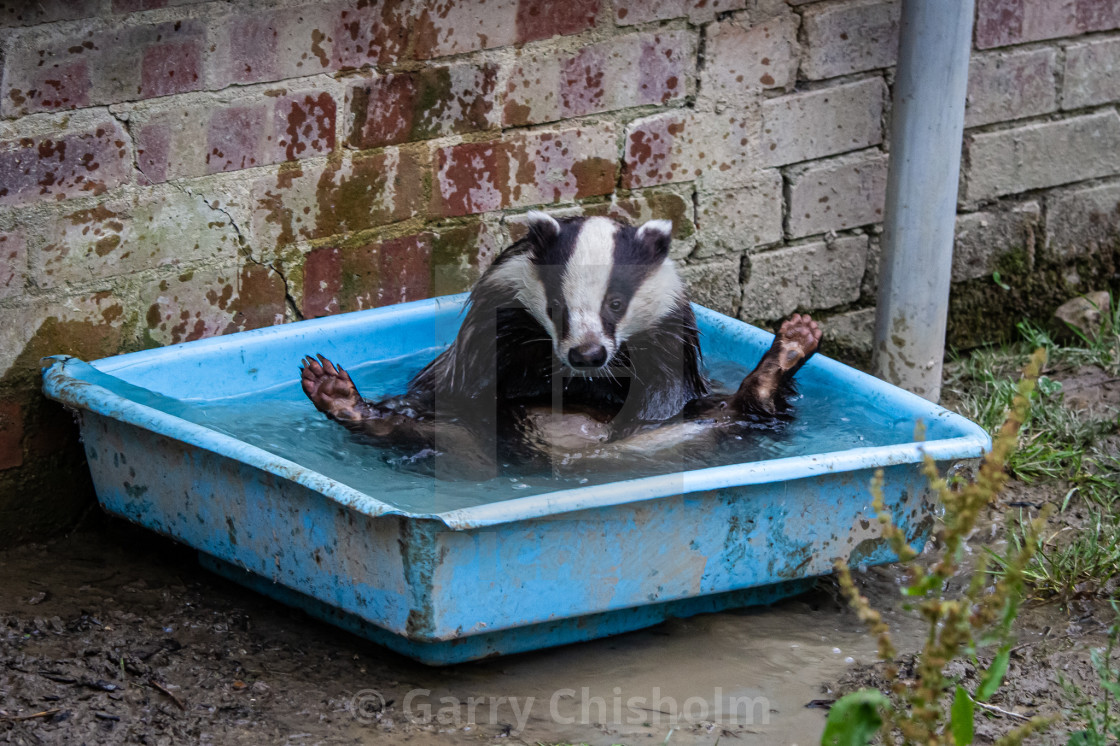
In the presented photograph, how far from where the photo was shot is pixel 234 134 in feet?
11.0

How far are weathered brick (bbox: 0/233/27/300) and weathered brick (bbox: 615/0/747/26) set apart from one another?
1.70m

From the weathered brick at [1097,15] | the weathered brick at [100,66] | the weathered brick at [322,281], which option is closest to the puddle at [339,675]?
the weathered brick at [322,281]

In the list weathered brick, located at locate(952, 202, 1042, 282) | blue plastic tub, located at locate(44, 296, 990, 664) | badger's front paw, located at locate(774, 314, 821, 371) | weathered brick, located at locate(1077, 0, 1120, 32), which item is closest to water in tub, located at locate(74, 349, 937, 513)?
blue plastic tub, located at locate(44, 296, 990, 664)

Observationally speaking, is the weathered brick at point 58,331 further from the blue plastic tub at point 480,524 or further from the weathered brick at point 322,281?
the weathered brick at point 322,281

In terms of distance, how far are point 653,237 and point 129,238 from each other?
4.24 feet

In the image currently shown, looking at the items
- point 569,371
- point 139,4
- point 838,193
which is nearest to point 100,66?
point 139,4

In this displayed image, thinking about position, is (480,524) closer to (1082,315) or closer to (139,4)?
(139,4)

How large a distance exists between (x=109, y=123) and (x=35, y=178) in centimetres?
22

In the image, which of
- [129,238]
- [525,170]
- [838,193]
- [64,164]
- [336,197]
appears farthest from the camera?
[838,193]

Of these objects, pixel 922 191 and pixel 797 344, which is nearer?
pixel 797 344

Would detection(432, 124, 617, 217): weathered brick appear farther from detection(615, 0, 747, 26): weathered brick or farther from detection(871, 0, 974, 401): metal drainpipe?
detection(871, 0, 974, 401): metal drainpipe

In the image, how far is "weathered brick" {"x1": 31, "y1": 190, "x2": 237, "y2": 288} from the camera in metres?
3.16

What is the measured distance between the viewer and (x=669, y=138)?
389 centimetres

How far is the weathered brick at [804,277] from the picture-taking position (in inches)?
163
